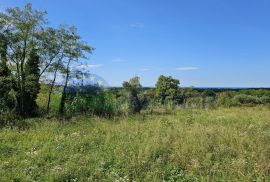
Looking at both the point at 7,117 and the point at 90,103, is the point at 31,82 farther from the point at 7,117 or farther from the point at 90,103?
the point at 90,103

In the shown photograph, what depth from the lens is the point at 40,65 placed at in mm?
13969

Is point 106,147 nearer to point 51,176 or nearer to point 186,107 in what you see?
point 51,176

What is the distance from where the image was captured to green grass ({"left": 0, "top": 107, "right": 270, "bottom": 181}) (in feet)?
16.6

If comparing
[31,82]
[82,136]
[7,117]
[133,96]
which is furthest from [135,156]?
[133,96]

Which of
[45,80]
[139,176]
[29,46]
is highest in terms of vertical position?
[29,46]

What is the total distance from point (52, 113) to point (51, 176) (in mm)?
9298

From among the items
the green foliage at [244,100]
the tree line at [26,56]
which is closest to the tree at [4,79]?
the tree line at [26,56]

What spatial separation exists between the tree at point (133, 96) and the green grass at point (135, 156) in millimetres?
7448

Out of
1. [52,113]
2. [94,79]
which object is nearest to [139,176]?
[52,113]

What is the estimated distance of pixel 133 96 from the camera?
53.7 ft

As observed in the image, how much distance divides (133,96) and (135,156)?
1040cm

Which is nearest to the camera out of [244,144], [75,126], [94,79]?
[244,144]

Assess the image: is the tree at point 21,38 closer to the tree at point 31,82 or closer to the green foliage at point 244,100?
the tree at point 31,82

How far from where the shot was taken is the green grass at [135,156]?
16.6 ft
